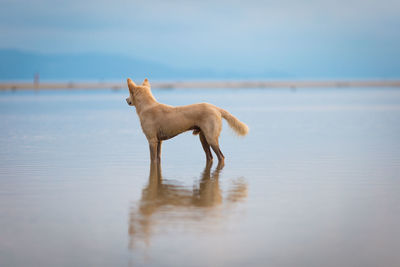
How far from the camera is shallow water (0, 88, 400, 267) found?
19.1 feet

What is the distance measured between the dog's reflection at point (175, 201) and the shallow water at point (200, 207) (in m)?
0.02

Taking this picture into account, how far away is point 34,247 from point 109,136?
12989 mm

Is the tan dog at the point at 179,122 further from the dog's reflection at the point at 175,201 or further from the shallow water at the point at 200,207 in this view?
the dog's reflection at the point at 175,201

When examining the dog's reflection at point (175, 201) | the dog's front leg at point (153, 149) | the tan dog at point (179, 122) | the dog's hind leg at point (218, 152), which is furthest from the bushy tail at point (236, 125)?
the dog's reflection at point (175, 201)

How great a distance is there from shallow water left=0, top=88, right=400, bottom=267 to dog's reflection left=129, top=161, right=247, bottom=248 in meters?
0.02

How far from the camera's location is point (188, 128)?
1202cm

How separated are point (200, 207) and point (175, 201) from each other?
54cm

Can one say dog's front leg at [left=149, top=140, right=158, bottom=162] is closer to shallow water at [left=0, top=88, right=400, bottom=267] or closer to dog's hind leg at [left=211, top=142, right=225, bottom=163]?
shallow water at [left=0, top=88, right=400, bottom=267]

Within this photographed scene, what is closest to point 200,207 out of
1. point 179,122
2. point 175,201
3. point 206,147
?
point 175,201

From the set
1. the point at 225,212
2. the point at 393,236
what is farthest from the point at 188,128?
the point at 393,236

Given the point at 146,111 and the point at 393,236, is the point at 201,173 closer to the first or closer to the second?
the point at 146,111

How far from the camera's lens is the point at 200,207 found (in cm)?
777

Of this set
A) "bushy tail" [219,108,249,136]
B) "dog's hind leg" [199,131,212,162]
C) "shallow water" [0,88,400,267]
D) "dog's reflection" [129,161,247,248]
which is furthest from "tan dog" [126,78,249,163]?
"dog's reflection" [129,161,247,248]

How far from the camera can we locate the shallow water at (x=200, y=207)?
5824 millimetres
